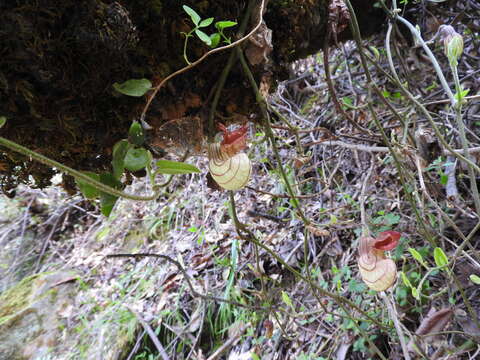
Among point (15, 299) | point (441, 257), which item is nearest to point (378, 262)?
point (441, 257)

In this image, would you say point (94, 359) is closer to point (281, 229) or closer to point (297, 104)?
point (281, 229)

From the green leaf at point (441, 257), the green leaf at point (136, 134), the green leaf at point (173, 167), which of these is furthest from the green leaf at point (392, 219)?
the green leaf at point (136, 134)

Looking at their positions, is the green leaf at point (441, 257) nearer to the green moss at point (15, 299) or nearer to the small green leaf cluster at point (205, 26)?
the small green leaf cluster at point (205, 26)

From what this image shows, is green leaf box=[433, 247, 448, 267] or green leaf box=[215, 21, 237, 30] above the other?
green leaf box=[215, 21, 237, 30]

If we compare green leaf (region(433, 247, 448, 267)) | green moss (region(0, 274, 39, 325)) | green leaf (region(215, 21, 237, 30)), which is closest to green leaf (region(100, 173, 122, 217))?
green leaf (region(215, 21, 237, 30))

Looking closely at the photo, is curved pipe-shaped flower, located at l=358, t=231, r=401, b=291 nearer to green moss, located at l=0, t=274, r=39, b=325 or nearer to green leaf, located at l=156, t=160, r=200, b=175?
green leaf, located at l=156, t=160, r=200, b=175

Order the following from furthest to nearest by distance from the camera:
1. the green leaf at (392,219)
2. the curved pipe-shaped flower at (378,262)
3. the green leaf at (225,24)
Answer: the green leaf at (392,219), the curved pipe-shaped flower at (378,262), the green leaf at (225,24)
